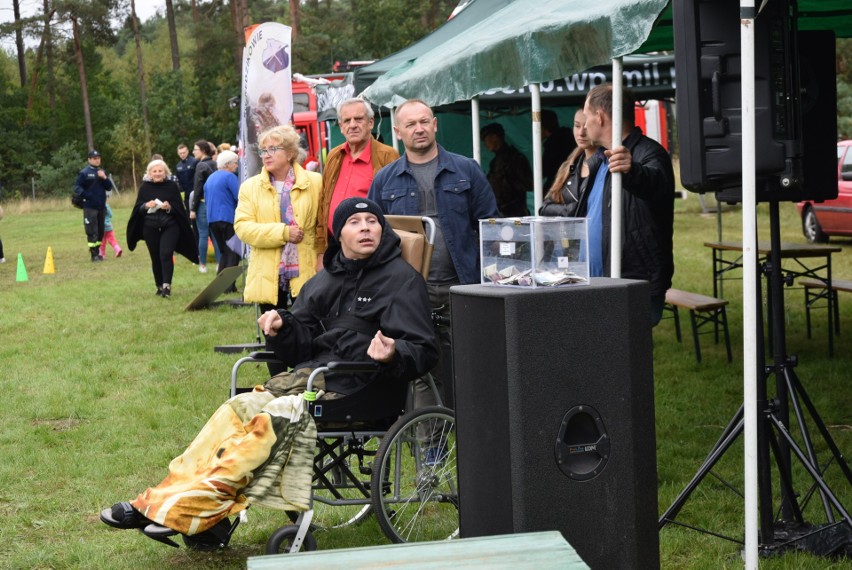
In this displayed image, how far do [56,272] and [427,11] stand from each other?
30151 mm

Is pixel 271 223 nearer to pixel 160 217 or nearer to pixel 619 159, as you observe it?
pixel 619 159

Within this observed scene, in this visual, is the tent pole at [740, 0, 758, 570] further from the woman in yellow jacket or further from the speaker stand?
the woman in yellow jacket

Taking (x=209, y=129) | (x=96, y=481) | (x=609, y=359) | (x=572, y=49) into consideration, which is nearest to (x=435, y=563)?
(x=609, y=359)

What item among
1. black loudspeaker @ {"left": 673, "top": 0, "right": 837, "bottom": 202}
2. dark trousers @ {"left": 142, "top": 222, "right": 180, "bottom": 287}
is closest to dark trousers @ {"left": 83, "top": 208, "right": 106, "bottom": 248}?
dark trousers @ {"left": 142, "top": 222, "right": 180, "bottom": 287}

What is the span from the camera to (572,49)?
556cm

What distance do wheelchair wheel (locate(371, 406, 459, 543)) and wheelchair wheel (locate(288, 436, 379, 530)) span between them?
0.43ft

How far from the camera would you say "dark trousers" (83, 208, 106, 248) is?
67.6 ft

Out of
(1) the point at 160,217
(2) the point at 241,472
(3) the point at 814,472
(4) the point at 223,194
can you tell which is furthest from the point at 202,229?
(3) the point at 814,472

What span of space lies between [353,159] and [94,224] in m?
14.6

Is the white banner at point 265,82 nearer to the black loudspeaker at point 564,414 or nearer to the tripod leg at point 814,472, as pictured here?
the tripod leg at point 814,472

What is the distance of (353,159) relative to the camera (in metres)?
7.27

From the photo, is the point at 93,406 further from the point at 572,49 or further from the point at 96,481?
the point at 572,49

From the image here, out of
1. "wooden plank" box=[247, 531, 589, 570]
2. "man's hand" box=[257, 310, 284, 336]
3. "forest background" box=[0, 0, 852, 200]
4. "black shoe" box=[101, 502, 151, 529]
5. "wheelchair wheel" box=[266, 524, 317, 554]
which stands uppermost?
"forest background" box=[0, 0, 852, 200]

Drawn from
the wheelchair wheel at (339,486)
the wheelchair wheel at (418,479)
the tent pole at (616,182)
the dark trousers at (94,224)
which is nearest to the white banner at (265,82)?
the wheelchair wheel at (339,486)
